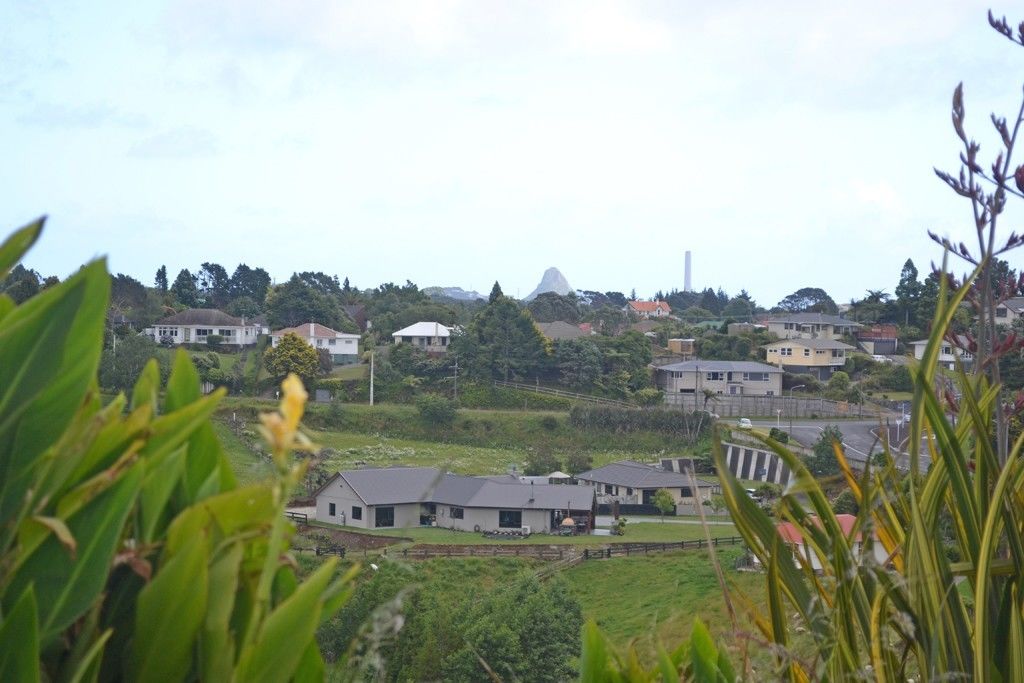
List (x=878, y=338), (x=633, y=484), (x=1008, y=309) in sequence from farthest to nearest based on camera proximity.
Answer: (x=878, y=338)
(x=633, y=484)
(x=1008, y=309)

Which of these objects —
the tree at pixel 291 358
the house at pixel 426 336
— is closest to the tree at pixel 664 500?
the tree at pixel 291 358

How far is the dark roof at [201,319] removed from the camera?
28.2 meters

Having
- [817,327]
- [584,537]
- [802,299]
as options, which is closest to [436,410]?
[584,537]

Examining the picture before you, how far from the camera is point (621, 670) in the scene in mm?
1072

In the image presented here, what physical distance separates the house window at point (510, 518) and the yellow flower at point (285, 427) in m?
21.3

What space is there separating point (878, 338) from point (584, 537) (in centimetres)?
2155

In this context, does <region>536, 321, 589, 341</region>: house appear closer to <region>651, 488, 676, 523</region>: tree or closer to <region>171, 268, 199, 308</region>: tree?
<region>171, 268, 199, 308</region>: tree

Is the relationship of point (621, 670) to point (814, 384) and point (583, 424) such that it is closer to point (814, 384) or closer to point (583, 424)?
point (583, 424)

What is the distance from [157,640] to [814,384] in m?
33.5

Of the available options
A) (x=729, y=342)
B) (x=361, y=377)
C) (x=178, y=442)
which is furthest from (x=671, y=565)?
(x=729, y=342)

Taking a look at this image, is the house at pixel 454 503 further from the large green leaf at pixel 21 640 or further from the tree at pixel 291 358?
the large green leaf at pixel 21 640

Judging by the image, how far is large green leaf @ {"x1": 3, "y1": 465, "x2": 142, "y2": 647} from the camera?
63 cm

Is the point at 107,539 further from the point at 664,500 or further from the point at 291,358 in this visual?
the point at 291,358

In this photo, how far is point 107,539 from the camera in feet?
2.11
